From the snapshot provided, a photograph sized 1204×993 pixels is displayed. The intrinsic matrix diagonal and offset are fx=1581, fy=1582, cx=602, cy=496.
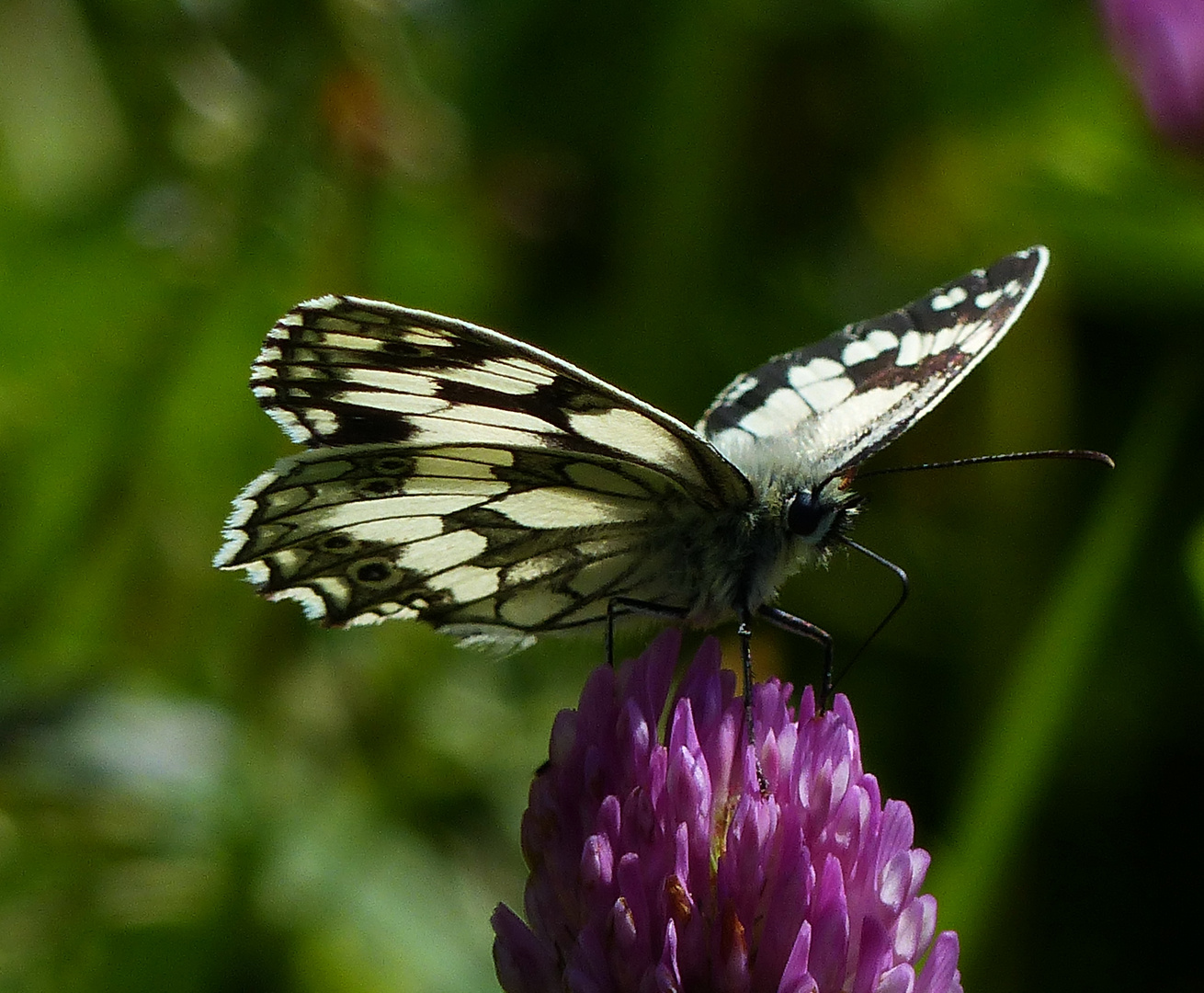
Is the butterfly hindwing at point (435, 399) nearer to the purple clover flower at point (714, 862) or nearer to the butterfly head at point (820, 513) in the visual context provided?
the butterfly head at point (820, 513)

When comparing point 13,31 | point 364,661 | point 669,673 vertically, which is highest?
point 13,31

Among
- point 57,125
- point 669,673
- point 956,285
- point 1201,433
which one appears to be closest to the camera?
point 669,673

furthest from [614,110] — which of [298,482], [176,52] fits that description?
[298,482]

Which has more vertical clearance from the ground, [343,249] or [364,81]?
[364,81]

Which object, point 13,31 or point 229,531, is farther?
point 13,31

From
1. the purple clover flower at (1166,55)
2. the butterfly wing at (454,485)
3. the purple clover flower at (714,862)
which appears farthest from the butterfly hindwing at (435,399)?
the purple clover flower at (1166,55)

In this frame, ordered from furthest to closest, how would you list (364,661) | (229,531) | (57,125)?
(57,125) → (364,661) → (229,531)

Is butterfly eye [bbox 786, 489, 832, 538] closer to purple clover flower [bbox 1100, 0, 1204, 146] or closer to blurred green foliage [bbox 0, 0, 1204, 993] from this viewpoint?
blurred green foliage [bbox 0, 0, 1204, 993]

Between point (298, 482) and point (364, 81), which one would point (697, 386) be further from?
point (298, 482)
